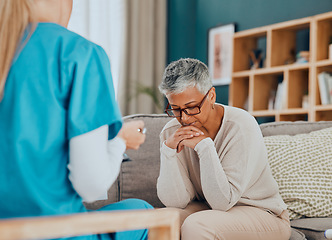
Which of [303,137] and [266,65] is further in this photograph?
[266,65]

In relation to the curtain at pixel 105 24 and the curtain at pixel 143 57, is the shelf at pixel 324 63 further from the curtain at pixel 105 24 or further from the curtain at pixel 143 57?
the curtain at pixel 105 24

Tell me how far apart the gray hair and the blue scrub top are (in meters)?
0.83

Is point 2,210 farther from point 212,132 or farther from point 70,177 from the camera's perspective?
point 212,132

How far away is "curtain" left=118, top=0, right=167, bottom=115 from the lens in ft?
16.7

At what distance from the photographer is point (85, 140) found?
93 centimetres

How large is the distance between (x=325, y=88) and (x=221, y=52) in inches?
60.0

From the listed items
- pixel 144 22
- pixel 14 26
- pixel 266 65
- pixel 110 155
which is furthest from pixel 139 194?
pixel 144 22

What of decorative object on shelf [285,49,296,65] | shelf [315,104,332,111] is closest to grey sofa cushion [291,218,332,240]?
shelf [315,104,332,111]

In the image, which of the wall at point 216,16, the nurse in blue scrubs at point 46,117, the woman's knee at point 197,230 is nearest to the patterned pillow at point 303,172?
the woman's knee at point 197,230

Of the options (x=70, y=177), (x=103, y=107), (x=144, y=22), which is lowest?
(x=70, y=177)

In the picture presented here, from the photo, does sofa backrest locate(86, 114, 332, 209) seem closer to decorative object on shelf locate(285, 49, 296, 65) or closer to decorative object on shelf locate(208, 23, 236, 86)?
decorative object on shelf locate(285, 49, 296, 65)

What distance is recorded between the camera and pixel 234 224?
5.55 feet

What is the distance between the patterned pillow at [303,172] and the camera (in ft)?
6.89

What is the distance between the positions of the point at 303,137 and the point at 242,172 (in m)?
0.68
